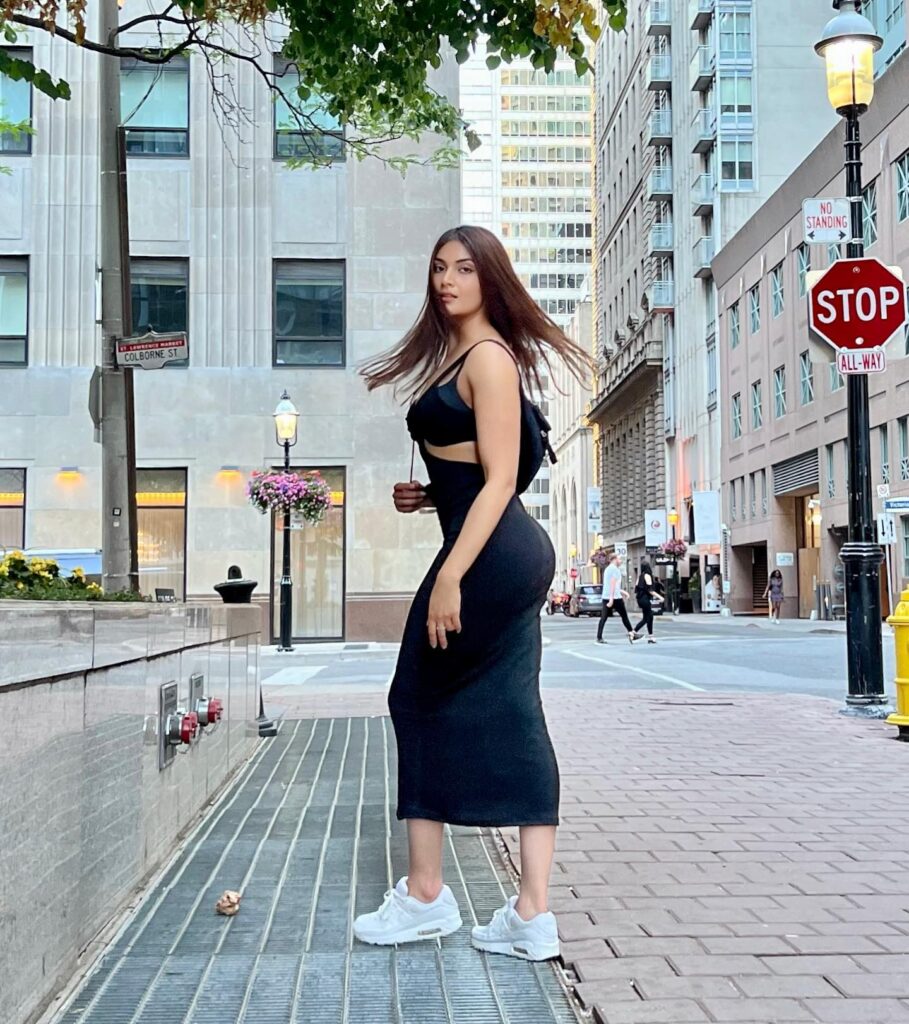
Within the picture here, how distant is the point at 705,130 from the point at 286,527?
4156 centimetres

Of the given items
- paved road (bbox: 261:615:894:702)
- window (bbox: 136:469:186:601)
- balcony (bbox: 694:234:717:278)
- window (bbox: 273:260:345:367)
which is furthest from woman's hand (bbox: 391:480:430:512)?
balcony (bbox: 694:234:717:278)

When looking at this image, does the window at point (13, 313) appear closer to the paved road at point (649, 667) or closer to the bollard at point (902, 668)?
the paved road at point (649, 667)

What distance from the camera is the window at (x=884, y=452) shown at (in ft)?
113

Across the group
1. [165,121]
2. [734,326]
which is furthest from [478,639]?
[734,326]

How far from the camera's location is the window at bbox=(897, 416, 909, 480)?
3328 cm

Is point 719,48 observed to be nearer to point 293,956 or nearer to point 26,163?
point 26,163

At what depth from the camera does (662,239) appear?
66.2 metres

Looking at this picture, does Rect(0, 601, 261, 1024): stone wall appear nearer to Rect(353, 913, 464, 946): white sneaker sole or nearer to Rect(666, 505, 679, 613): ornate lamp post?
Rect(353, 913, 464, 946): white sneaker sole

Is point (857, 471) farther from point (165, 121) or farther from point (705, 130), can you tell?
point (705, 130)

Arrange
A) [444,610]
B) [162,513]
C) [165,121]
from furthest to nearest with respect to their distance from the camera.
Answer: [165,121] < [162,513] < [444,610]

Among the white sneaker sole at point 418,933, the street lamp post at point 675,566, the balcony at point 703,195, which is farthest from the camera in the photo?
the street lamp post at point 675,566

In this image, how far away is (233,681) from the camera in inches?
289

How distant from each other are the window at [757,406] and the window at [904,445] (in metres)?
15.6

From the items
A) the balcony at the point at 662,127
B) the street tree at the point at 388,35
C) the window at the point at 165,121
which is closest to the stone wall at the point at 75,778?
the street tree at the point at 388,35
